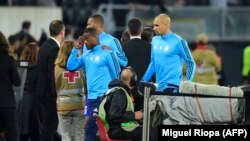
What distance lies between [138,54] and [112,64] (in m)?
1.37

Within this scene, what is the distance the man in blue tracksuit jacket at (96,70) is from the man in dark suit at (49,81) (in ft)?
4.67

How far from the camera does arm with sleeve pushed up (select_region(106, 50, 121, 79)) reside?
16625 mm

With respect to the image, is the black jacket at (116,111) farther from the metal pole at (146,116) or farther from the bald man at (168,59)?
the bald man at (168,59)

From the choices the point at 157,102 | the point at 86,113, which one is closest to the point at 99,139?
the point at 86,113

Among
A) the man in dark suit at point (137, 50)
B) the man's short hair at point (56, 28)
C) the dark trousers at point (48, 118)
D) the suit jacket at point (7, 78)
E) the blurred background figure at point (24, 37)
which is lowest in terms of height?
the dark trousers at point (48, 118)

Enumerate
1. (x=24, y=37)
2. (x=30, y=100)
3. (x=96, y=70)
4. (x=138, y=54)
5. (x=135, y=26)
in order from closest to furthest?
1. (x=96, y=70)
2. (x=135, y=26)
3. (x=138, y=54)
4. (x=30, y=100)
5. (x=24, y=37)

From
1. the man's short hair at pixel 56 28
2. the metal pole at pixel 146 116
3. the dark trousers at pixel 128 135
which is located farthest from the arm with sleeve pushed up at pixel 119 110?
the man's short hair at pixel 56 28

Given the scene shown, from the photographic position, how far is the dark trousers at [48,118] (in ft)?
59.0

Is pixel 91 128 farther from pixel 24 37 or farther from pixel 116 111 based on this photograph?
pixel 24 37

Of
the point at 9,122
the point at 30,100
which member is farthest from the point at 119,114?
the point at 30,100

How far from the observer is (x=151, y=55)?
17500 mm

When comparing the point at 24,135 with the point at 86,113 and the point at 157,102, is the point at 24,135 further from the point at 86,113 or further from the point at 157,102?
the point at 157,102

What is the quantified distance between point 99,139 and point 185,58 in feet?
5.26

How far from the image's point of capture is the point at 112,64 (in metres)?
16.7
